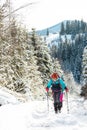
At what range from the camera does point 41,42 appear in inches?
1757

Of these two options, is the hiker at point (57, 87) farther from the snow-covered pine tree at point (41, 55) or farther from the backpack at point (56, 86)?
the snow-covered pine tree at point (41, 55)

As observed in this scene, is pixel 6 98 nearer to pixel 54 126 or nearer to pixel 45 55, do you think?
pixel 54 126

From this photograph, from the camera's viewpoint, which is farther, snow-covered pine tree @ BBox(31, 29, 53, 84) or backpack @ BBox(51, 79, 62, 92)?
snow-covered pine tree @ BBox(31, 29, 53, 84)

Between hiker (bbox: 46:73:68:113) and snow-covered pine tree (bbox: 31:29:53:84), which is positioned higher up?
hiker (bbox: 46:73:68:113)

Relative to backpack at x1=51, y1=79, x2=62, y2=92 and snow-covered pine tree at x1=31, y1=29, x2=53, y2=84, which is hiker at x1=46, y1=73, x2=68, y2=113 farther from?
snow-covered pine tree at x1=31, y1=29, x2=53, y2=84

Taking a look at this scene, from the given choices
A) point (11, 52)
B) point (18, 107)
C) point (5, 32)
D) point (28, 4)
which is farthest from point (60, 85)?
point (11, 52)

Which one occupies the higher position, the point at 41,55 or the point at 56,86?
the point at 56,86

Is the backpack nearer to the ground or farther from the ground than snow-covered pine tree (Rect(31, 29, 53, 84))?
farther from the ground

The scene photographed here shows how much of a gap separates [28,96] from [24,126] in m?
13.5

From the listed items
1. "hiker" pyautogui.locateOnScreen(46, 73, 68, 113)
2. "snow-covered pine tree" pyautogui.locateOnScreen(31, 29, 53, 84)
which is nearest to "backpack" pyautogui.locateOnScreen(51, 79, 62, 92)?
"hiker" pyautogui.locateOnScreen(46, 73, 68, 113)

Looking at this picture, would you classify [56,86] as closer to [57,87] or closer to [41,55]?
[57,87]

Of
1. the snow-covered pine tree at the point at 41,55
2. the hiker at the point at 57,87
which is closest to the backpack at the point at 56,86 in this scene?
the hiker at the point at 57,87

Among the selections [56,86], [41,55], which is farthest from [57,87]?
[41,55]

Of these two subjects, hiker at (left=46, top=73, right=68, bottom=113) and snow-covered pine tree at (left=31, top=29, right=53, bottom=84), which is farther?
snow-covered pine tree at (left=31, top=29, right=53, bottom=84)
